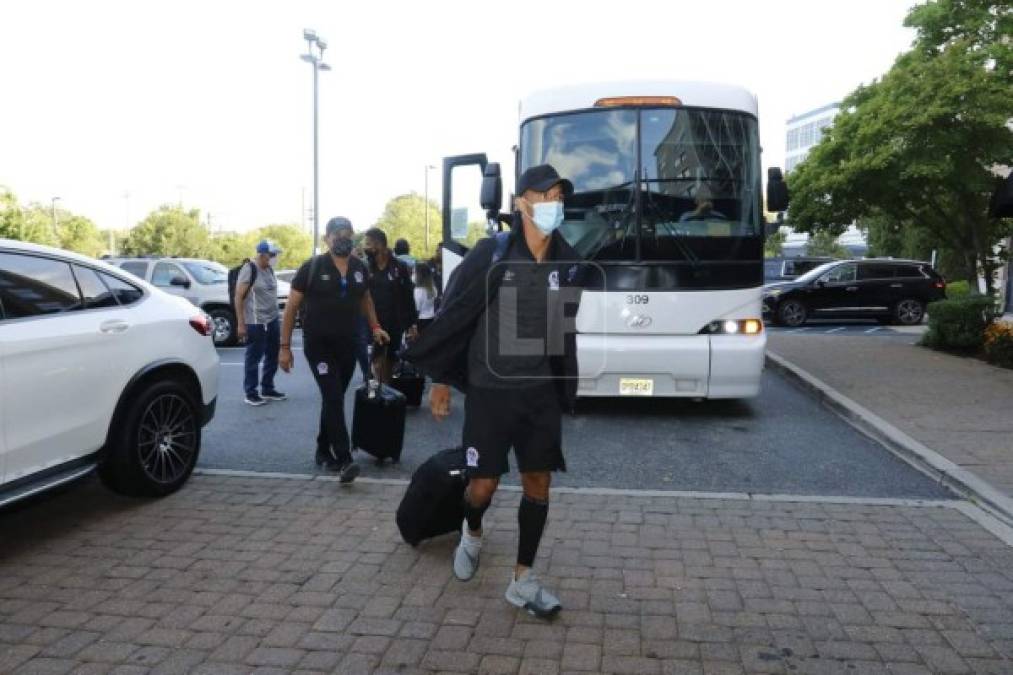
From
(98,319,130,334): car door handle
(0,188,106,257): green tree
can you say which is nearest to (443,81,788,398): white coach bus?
(98,319,130,334): car door handle

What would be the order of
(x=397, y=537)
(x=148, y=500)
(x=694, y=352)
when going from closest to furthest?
(x=397, y=537) → (x=148, y=500) → (x=694, y=352)

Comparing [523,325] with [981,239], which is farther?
[981,239]

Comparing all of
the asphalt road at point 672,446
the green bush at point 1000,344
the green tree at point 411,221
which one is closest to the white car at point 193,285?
the asphalt road at point 672,446

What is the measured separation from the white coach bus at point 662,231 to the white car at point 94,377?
3.40 m

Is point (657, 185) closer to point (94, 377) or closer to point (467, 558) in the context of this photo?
point (467, 558)

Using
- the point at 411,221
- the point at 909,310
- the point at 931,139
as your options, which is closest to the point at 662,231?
the point at 931,139

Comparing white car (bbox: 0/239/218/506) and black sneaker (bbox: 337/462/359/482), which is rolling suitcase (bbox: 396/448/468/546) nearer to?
black sneaker (bbox: 337/462/359/482)

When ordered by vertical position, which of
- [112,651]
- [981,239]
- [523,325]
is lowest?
[112,651]

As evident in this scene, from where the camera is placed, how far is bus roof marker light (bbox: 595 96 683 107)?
779cm

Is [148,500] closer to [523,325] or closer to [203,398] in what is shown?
[203,398]

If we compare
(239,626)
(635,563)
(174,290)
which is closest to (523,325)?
(635,563)

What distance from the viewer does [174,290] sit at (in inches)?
615

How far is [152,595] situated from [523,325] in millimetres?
2147

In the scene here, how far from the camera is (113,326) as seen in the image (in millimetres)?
4898
